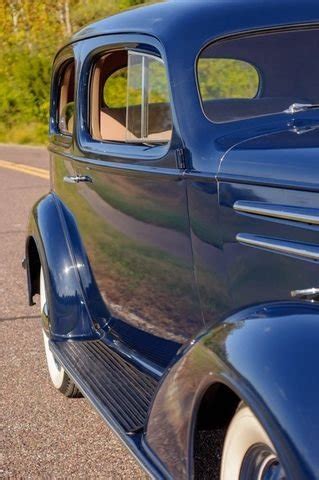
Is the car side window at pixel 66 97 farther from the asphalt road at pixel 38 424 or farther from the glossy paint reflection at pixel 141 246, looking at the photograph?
the asphalt road at pixel 38 424

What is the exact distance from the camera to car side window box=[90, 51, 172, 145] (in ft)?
12.0

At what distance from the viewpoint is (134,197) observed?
370 cm

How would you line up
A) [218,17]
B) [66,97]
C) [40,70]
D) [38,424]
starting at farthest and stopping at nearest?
[40,70] < [66,97] < [38,424] < [218,17]

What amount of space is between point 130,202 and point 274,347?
148 centimetres

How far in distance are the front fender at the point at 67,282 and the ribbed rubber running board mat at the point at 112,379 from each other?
0.09 meters

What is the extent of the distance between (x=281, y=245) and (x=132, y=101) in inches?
53.6

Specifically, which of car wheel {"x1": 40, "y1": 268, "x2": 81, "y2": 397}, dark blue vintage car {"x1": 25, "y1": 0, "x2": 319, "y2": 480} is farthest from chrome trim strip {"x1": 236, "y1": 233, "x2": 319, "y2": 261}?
car wheel {"x1": 40, "y1": 268, "x2": 81, "y2": 397}

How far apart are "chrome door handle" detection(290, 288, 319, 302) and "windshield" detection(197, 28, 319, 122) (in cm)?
81

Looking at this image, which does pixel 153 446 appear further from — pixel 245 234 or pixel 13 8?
pixel 13 8

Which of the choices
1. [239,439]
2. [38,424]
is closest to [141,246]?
[38,424]

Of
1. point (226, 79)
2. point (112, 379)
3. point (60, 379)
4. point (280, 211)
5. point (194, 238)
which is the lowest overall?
point (60, 379)

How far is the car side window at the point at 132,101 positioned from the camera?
366cm

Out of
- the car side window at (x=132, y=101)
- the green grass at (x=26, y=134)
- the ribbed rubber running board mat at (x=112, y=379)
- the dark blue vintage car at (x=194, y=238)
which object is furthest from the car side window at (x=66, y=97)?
the green grass at (x=26, y=134)

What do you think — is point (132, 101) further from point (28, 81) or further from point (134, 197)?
point (28, 81)
